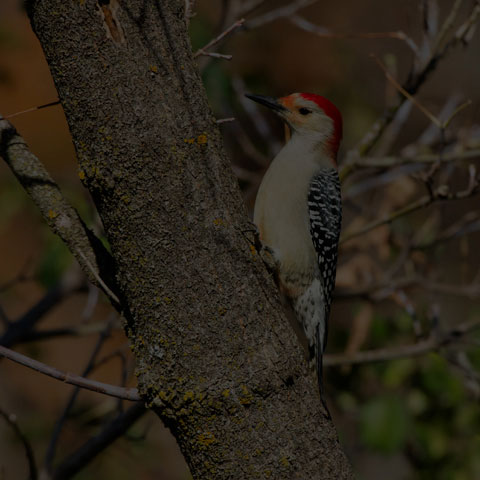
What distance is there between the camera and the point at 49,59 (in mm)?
2102

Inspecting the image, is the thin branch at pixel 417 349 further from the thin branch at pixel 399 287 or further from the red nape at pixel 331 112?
the red nape at pixel 331 112

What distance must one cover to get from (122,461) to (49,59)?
402 centimetres

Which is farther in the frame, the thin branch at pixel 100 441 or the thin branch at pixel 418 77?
the thin branch at pixel 418 77

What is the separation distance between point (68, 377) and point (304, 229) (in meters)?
2.18

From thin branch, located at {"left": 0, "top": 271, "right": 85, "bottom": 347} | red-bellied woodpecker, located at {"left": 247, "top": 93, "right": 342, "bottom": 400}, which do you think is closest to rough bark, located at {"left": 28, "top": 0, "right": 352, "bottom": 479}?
red-bellied woodpecker, located at {"left": 247, "top": 93, "right": 342, "bottom": 400}

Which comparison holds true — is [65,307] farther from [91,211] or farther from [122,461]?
[91,211]

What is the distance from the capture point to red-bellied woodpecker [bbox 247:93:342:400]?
12.9 feet

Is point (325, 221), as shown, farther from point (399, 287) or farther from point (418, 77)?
point (418, 77)

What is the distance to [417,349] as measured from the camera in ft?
13.0

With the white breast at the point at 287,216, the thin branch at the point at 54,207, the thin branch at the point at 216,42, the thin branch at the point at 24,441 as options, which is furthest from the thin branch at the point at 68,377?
the white breast at the point at 287,216

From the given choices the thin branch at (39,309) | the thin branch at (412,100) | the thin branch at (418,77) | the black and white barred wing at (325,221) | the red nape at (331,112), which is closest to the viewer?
the thin branch at (412,100)

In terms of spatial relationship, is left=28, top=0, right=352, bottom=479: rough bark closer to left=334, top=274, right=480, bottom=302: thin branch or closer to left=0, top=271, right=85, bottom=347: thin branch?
left=0, top=271, right=85, bottom=347: thin branch

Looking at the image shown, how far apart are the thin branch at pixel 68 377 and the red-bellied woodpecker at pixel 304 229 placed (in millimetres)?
1779

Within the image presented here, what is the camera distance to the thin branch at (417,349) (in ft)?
12.9
